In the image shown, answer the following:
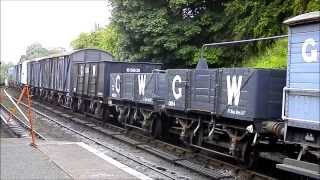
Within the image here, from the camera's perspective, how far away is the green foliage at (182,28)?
23047 mm

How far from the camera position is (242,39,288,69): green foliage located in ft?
58.0

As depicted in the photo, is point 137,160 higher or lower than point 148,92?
lower

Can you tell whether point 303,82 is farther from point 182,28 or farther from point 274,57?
point 182,28

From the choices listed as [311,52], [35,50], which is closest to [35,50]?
[35,50]

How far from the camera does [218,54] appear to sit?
24266 mm

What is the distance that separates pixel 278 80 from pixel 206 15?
15.0 meters

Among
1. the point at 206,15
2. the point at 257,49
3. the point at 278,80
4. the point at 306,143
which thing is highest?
the point at 206,15

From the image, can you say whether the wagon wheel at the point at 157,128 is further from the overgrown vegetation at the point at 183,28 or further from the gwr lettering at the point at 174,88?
the overgrown vegetation at the point at 183,28

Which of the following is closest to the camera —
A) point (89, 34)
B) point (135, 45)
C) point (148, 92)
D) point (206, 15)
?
point (148, 92)

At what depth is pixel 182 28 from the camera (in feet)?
83.1

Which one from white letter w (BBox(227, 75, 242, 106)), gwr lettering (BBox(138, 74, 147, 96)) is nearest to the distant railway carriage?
gwr lettering (BBox(138, 74, 147, 96))

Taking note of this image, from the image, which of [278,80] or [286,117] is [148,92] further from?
[286,117]

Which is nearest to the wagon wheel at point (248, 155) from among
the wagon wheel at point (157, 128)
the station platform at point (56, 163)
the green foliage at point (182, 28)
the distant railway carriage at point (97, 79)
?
the station platform at point (56, 163)

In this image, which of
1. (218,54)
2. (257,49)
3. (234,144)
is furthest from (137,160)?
(218,54)
